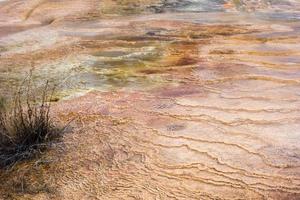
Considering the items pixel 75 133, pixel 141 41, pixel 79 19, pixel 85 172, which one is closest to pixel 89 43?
pixel 141 41

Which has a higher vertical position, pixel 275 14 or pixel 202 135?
pixel 202 135

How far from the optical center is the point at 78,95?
4922 mm

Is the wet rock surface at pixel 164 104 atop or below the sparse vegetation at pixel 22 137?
below

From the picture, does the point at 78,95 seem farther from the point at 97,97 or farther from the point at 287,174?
the point at 287,174

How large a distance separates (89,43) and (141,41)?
0.69m

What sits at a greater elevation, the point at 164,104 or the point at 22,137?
the point at 22,137

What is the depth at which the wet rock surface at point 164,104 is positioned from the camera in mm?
3277

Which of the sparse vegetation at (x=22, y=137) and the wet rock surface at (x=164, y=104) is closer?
the wet rock surface at (x=164, y=104)

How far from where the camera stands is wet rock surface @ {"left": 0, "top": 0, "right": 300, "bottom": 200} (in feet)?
10.8

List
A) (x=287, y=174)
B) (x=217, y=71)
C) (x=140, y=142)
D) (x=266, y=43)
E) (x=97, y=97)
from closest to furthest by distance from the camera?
(x=287, y=174), (x=140, y=142), (x=97, y=97), (x=217, y=71), (x=266, y=43)

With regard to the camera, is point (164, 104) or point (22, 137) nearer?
point (22, 137)

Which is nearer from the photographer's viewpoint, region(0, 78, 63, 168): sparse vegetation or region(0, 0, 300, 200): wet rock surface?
region(0, 0, 300, 200): wet rock surface

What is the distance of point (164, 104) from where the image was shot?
181 inches

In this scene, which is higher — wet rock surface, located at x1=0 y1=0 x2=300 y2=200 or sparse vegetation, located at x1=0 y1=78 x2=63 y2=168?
sparse vegetation, located at x1=0 y1=78 x2=63 y2=168
